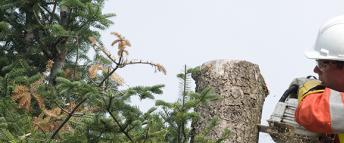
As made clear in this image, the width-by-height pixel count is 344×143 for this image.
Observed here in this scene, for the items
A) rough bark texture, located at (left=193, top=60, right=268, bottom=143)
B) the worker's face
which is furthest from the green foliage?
rough bark texture, located at (left=193, top=60, right=268, bottom=143)

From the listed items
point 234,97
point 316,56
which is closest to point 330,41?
point 316,56

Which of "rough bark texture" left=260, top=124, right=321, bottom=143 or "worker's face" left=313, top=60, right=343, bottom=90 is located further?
"rough bark texture" left=260, top=124, right=321, bottom=143

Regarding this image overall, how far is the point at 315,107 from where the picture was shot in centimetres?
376

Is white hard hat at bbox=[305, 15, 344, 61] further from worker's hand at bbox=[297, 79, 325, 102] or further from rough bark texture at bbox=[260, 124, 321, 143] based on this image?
rough bark texture at bbox=[260, 124, 321, 143]

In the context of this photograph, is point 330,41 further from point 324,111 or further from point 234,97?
point 234,97

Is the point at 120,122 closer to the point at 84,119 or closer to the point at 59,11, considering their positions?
the point at 84,119

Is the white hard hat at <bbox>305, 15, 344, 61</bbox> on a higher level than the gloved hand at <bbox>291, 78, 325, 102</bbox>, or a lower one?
higher

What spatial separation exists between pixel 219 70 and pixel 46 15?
3336 millimetres

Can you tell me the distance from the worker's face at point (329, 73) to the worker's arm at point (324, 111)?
0.57 ft

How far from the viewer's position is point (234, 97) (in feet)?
17.2

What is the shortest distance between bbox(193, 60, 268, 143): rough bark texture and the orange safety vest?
1306mm

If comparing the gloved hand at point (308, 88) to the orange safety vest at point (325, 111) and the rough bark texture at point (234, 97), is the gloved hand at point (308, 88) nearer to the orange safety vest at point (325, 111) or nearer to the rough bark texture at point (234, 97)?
the orange safety vest at point (325, 111)

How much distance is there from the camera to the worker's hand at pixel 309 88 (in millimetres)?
3916

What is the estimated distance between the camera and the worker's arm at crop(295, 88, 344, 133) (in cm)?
371
